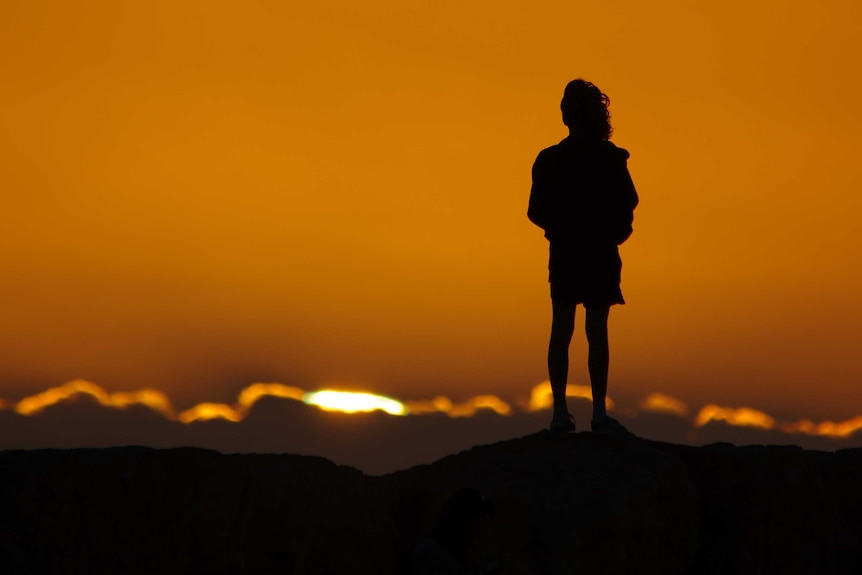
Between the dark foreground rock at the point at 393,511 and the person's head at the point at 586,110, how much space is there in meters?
2.64

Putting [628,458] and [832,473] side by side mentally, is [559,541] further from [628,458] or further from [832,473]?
[832,473]

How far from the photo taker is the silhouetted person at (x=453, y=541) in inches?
324

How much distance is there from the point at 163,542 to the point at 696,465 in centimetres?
466

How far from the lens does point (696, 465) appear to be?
11.4 meters

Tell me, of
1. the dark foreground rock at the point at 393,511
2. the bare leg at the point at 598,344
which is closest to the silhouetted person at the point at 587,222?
the bare leg at the point at 598,344

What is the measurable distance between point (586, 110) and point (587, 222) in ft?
3.06

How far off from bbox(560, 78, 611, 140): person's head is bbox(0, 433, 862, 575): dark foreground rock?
2.64 meters

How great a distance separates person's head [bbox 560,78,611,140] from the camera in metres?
10.9

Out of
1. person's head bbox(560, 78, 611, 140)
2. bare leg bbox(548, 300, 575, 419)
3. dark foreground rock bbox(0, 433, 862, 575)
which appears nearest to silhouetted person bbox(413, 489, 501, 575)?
dark foreground rock bbox(0, 433, 862, 575)

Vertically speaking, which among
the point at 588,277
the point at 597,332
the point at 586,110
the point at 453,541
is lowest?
the point at 453,541

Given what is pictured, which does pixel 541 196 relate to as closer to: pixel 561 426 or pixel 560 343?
pixel 560 343

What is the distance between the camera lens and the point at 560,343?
36.4 ft

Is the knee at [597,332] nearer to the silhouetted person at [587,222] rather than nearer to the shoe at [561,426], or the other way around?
the silhouetted person at [587,222]

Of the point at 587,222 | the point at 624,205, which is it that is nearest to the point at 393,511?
the point at 587,222
